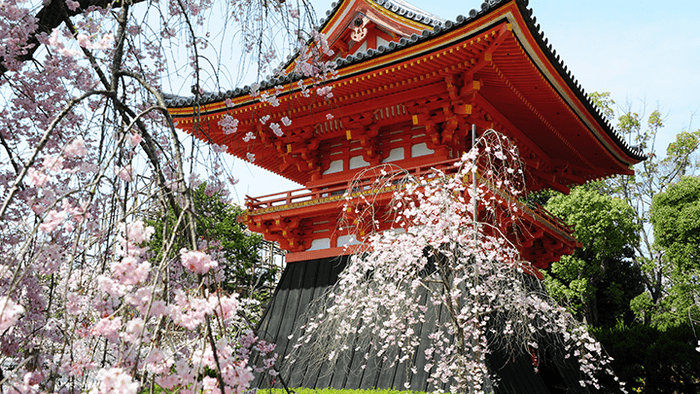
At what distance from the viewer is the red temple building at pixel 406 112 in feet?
25.3

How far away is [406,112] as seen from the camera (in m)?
8.91

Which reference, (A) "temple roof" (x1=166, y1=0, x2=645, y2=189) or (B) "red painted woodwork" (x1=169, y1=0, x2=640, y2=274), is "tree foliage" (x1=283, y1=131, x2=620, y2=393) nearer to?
(B) "red painted woodwork" (x1=169, y1=0, x2=640, y2=274)

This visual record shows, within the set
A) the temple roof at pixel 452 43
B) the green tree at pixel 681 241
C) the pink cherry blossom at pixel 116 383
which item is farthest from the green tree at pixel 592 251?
the pink cherry blossom at pixel 116 383

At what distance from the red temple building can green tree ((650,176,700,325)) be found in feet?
18.3

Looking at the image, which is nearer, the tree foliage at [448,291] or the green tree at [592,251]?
the tree foliage at [448,291]

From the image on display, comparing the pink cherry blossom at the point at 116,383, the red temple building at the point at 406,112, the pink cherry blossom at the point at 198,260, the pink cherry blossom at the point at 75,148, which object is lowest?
the pink cherry blossom at the point at 116,383

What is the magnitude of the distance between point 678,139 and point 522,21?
1621 cm

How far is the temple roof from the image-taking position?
7070mm

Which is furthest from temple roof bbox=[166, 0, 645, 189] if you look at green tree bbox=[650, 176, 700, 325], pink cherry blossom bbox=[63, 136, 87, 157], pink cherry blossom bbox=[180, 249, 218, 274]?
green tree bbox=[650, 176, 700, 325]

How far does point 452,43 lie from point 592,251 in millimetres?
14229

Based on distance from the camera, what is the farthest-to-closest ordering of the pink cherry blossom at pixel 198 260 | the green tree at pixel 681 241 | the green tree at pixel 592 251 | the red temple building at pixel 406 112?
the green tree at pixel 592 251 < the green tree at pixel 681 241 < the red temple building at pixel 406 112 < the pink cherry blossom at pixel 198 260

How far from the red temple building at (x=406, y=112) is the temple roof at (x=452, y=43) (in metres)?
0.02

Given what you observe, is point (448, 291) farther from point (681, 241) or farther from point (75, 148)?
point (681, 241)

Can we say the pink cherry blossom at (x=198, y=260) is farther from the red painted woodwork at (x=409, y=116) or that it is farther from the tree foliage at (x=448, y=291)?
the red painted woodwork at (x=409, y=116)
